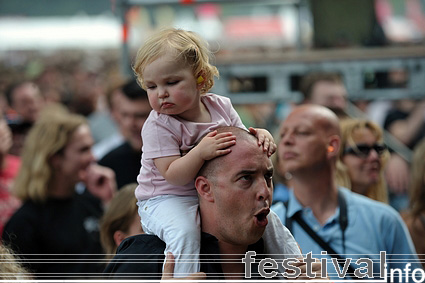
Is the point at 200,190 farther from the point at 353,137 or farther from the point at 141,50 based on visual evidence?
the point at 353,137

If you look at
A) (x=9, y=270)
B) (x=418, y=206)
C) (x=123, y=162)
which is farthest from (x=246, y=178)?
(x=123, y=162)

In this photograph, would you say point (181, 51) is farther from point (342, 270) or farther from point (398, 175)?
point (398, 175)

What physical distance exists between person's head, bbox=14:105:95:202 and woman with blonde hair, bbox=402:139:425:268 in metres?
1.48

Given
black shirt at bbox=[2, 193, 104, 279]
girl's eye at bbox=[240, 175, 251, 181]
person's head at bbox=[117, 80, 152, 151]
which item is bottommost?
black shirt at bbox=[2, 193, 104, 279]

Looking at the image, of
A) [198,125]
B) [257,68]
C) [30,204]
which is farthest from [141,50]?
[257,68]

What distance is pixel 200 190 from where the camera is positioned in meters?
1.69

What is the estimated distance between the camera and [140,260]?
5.58ft

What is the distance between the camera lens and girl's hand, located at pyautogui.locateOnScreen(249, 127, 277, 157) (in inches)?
66.2

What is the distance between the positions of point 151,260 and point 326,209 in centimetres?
109

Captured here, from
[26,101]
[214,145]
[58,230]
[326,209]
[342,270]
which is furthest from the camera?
[26,101]

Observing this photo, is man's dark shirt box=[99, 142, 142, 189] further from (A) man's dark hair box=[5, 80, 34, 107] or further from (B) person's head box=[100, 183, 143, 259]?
(A) man's dark hair box=[5, 80, 34, 107]

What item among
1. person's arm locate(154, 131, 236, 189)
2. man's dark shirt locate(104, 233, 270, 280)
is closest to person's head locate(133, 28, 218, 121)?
person's arm locate(154, 131, 236, 189)

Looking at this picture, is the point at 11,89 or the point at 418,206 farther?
the point at 11,89

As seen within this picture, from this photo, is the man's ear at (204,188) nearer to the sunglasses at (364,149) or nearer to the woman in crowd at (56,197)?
the woman in crowd at (56,197)
